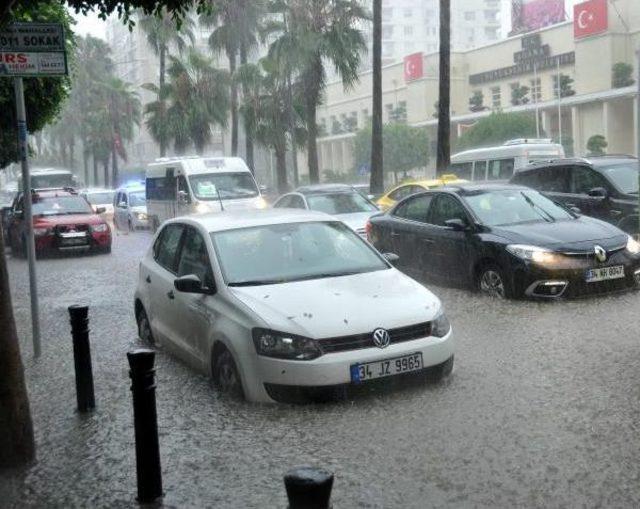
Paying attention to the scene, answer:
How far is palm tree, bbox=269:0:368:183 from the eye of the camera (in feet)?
106

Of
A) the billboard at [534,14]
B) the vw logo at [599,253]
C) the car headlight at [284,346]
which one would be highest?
the billboard at [534,14]

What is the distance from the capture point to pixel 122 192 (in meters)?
30.9

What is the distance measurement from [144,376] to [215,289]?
2.25 metres

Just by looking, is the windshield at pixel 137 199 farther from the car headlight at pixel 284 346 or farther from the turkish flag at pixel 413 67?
the turkish flag at pixel 413 67

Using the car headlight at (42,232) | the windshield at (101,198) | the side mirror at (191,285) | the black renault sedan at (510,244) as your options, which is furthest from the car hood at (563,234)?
the windshield at (101,198)

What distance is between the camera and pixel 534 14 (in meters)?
70.6

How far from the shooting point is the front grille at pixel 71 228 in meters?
20.1

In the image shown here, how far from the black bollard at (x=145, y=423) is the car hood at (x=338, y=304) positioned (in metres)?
1.54

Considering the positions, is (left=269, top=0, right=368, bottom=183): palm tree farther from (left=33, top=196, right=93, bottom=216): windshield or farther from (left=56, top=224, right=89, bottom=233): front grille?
(left=56, top=224, right=89, bottom=233): front grille

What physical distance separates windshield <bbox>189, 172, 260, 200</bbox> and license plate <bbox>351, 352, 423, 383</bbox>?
611 inches

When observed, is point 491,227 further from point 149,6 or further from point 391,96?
point 391,96

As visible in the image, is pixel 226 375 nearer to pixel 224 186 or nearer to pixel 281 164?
pixel 224 186

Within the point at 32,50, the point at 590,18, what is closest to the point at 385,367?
the point at 32,50

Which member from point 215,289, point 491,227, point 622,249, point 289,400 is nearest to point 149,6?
point 215,289
